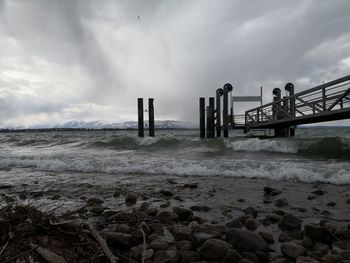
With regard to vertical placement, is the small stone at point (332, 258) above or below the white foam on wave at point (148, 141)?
below

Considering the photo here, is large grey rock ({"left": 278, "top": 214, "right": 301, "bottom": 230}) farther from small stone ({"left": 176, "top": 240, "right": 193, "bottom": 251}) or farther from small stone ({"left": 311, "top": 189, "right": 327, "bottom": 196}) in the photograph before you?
small stone ({"left": 311, "top": 189, "right": 327, "bottom": 196})

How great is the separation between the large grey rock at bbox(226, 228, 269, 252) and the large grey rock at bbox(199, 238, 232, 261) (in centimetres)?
14

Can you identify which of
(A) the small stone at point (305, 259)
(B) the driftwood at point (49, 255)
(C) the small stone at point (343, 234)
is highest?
(B) the driftwood at point (49, 255)

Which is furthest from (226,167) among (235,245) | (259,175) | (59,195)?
(235,245)

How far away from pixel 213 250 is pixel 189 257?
0.24 m

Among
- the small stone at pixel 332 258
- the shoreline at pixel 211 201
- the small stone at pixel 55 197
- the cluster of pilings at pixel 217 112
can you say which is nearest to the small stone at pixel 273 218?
the shoreline at pixel 211 201

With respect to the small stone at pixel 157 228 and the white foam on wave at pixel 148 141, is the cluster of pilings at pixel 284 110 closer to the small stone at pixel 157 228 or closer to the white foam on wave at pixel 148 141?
the white foam on wave at pixel 148 141

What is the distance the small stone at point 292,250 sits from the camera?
2943 millimetres

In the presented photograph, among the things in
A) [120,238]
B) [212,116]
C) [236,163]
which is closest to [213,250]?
[120,238]

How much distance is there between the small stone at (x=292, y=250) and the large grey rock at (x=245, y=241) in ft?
0.60

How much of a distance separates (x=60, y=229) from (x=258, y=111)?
785 inches

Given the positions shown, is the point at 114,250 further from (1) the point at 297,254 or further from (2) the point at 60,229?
(1) the point at 297,254

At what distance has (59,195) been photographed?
5.96m

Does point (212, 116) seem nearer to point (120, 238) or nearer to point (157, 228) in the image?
point (157, 228)
